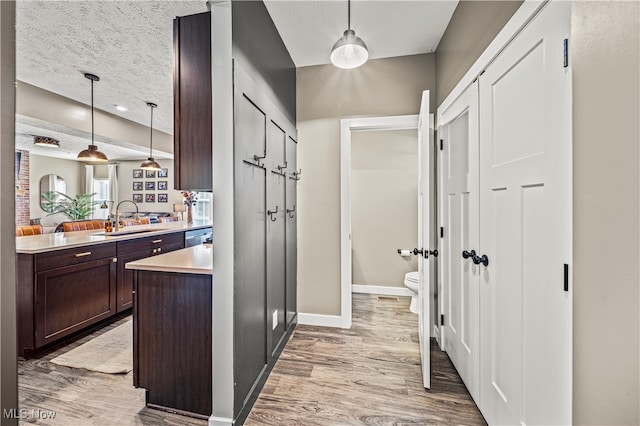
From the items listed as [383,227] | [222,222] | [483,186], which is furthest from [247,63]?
[383,227]

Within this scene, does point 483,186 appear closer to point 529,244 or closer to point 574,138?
point 529,244

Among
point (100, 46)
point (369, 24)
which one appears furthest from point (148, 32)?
point (369, 24)

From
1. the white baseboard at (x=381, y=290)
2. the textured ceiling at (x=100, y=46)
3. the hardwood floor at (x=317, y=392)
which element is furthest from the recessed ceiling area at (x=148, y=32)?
the white baseboard at (x=381, y=290)

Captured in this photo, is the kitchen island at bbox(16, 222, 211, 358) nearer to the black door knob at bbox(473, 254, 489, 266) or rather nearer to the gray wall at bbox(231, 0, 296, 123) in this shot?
the gray wall at bbox(231, 0, 296, 123)

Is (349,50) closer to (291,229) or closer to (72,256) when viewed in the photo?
(291,229)

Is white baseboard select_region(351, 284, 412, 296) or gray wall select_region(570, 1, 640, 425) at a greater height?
gray wall select_region(570, 1, 640, 425)

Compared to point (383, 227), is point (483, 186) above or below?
above

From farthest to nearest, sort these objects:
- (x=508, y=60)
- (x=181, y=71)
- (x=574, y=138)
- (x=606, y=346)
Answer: (x=181, y=71)
(x=508, y=60)
(x=574, y=138)
(x=606, y=346)

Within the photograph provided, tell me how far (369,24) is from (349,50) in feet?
1.68

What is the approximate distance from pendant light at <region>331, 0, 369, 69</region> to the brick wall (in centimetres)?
894

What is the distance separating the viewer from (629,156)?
2.25 feet

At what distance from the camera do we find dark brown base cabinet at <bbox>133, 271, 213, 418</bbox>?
156 centimetres

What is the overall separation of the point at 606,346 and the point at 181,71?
2155 mm

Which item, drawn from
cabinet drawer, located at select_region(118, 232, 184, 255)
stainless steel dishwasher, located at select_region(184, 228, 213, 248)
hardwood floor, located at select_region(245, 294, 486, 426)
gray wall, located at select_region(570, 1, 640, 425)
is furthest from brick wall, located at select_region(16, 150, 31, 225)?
gray wall, located at select_region(570, 1, 640, 425)
